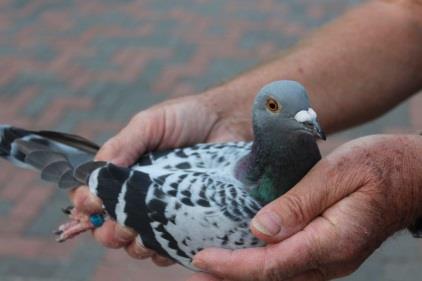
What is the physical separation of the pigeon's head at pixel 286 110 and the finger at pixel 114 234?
0.65 meters

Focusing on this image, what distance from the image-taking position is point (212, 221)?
7.25ft

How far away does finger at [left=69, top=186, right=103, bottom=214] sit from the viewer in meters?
2.48

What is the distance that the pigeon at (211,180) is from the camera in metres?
2.10

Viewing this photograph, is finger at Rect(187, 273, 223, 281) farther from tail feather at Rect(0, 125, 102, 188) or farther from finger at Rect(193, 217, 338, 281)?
tail feather at Rect(0, 125, 102, 188)

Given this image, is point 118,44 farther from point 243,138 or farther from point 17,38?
point 243,138

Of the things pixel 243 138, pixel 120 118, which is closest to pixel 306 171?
pixel 243 138

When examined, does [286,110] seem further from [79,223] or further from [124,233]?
[79,223]

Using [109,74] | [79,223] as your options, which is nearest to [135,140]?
[79,223]

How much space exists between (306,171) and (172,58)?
11.9ft

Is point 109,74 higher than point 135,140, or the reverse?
point 135,140

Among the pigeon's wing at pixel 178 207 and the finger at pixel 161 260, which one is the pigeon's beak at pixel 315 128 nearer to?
the pigeon's wing at pixel 178 207

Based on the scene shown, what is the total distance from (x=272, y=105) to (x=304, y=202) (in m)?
0.31

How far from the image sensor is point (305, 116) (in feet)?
6.46

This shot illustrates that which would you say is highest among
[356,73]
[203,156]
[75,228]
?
[356,73]
